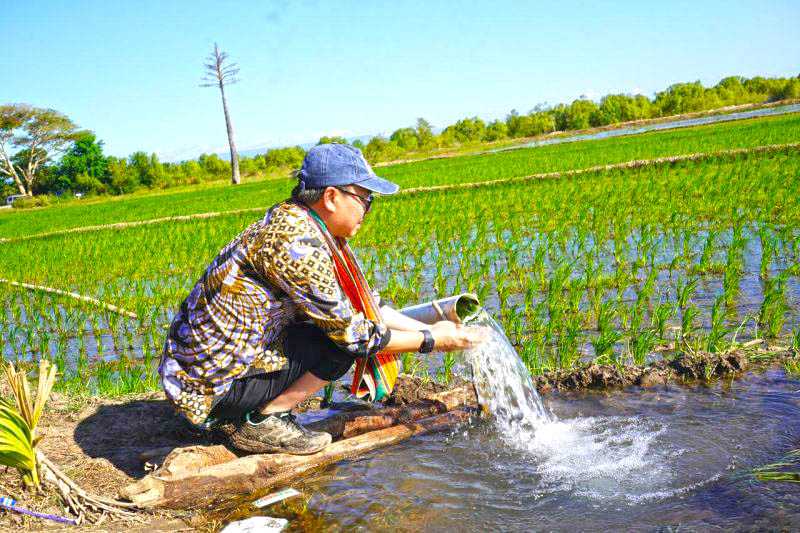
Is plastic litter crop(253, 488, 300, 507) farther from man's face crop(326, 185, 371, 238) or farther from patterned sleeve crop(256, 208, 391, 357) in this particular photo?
man's face crop(326, 185, 371, 238)

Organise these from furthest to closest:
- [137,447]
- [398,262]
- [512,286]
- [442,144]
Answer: [442,144]
[398,262]
[512,286]
[137,447]

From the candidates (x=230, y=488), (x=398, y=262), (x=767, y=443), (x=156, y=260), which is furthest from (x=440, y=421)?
(x=156, y=260)

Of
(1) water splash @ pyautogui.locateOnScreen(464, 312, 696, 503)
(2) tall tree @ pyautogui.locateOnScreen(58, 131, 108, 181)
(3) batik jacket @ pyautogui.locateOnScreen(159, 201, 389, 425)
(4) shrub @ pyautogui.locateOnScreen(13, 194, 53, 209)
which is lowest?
(1) water splash @ pyautogui.locateOnScreen(464, 312, 696, 503)

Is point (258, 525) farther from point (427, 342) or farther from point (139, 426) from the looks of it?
point (139, 426)

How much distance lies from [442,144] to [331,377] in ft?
145

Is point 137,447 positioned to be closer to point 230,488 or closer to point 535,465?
point 230,488

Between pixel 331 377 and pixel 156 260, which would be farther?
pixel 156 260

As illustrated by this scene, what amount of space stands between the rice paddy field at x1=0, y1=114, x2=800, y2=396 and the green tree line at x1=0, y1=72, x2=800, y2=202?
2879 centimetres

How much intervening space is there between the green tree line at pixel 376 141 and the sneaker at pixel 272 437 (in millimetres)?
36326

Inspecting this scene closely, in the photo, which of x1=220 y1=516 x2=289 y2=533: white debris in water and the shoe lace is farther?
the shoe lace

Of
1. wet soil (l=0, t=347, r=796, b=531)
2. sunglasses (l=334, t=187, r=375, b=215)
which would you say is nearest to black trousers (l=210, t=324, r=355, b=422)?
wet soil (l=0, t=347, r=796, b=531)

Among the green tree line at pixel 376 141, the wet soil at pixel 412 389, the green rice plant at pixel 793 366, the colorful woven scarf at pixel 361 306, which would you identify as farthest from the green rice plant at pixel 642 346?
the green tree line at pixel 376 141

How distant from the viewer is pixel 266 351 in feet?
7.84

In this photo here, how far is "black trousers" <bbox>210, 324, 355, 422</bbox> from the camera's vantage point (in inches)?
94.2
